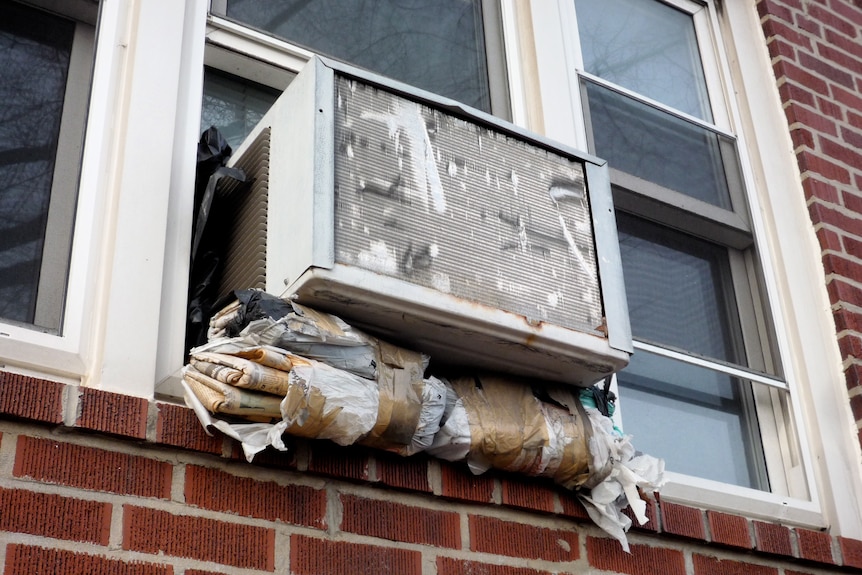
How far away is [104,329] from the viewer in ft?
8.43

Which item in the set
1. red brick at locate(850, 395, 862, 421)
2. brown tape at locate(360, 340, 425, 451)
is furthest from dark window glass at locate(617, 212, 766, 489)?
brown tape at locate(360, 340, 425, 451)

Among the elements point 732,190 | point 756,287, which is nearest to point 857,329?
point 756,287

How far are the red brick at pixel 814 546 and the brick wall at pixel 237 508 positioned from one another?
0.47 metres

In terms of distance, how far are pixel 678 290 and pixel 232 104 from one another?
5.02ft

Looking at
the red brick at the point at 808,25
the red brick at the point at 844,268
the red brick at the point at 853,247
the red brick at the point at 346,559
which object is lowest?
the red brick at the point at 346,559

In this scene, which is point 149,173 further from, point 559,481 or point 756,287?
point 756,287

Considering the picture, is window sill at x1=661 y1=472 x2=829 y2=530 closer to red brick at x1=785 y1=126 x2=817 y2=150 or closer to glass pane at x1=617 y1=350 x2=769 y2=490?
glass pane at x1=617 y1=350 x2=769 y2=490

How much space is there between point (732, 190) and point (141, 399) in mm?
2385

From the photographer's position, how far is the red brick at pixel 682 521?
304 centimetres

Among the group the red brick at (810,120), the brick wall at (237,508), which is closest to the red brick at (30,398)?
the brick wall at (237,508)

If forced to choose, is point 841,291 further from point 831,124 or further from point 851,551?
point 851,551

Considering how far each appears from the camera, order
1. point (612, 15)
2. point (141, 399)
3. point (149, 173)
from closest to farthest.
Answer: point (141, 399) < point (149, 173) < point (612, 15)

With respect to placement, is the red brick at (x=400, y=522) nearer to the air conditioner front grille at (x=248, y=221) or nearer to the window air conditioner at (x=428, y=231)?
the window air conditioner at (x=428, y=231)

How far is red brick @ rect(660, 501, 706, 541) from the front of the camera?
3.04 metres
